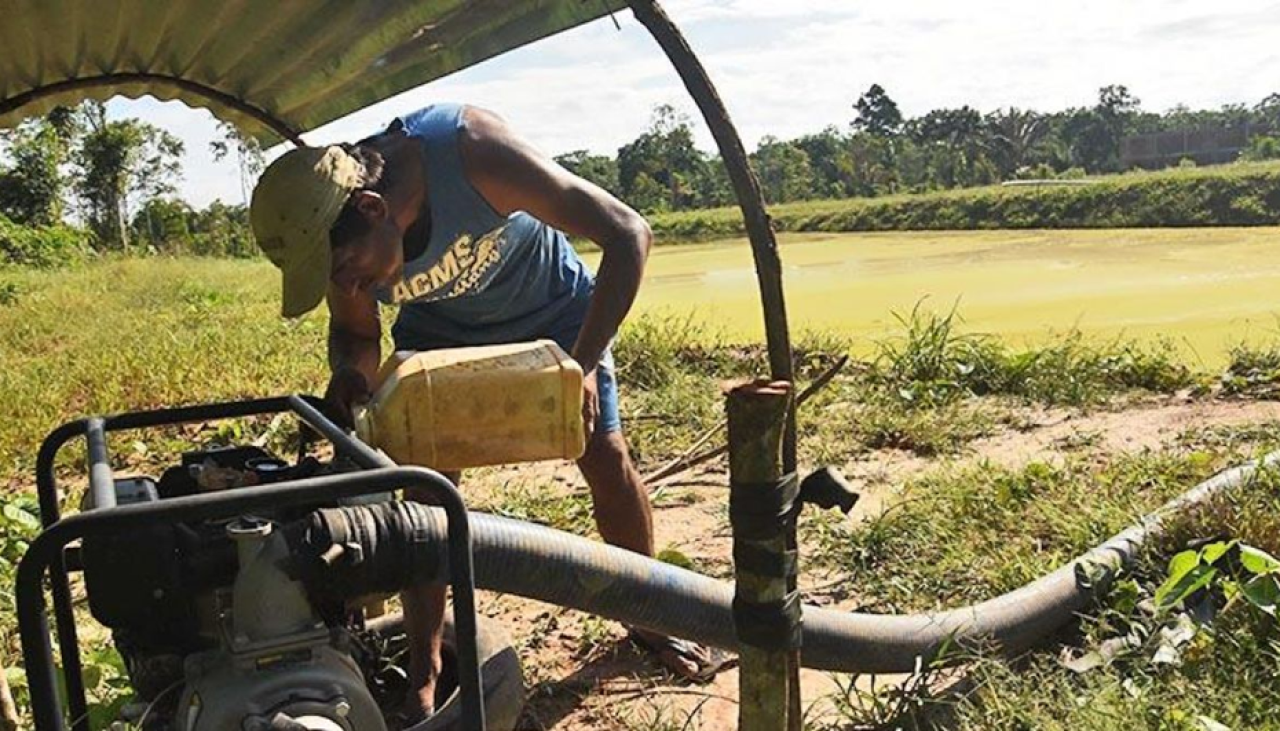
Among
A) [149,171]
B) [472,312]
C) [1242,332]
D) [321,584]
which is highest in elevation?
[149,171]

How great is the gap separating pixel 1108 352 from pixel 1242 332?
2257mm

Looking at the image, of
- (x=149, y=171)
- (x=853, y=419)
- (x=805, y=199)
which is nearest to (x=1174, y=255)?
(x=853, y=419)

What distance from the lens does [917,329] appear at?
6.06m

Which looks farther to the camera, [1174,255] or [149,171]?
[149,171]

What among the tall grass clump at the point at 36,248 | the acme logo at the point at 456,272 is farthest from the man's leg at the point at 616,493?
the tall grass clump at the point at 36,248

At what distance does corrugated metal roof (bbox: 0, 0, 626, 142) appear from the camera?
2188 mm

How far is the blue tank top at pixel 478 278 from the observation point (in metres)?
2.13

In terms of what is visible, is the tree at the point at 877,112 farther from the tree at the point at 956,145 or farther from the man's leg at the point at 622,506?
the man's leg at the point at 622,506

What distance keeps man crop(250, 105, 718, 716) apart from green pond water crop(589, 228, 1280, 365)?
509 cm

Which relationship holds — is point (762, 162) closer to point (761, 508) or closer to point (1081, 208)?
point (1081, 208)

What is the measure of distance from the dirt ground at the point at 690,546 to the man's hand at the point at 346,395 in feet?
2.88

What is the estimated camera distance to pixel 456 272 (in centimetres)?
230

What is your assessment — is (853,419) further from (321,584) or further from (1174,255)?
(1174,255)

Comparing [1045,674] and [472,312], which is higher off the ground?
[472,312]
